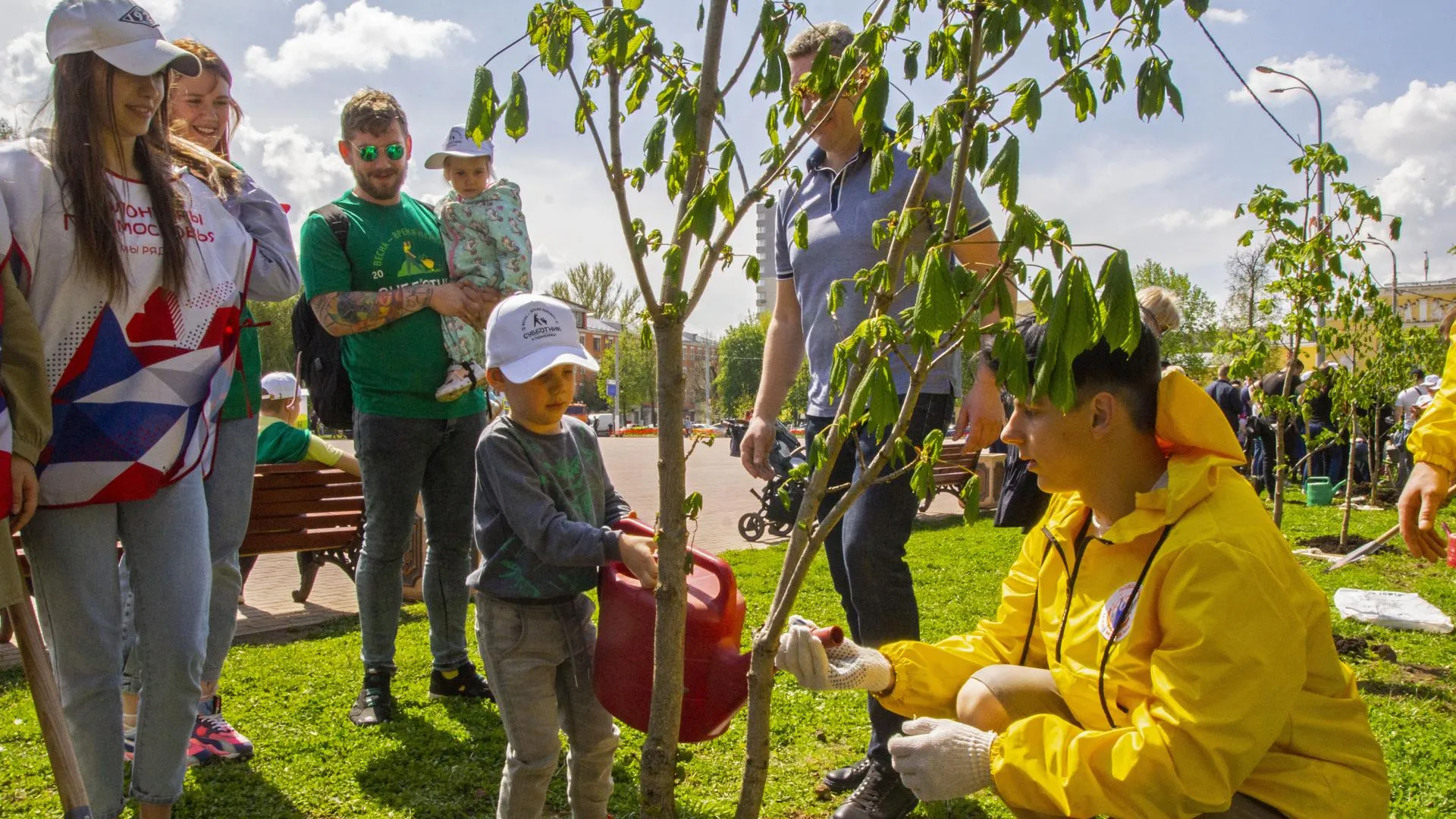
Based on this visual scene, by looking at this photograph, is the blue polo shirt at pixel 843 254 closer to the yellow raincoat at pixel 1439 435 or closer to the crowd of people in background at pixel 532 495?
the crowd of people in background at pixel 532 495

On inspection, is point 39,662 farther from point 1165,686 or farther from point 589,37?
point 1165,686

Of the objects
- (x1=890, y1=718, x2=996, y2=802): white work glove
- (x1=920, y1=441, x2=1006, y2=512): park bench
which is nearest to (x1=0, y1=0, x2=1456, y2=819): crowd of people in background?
(x1=890, y1=718, x2=996, y2=802): white work glove

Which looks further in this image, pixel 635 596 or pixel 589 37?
pixel 635 596

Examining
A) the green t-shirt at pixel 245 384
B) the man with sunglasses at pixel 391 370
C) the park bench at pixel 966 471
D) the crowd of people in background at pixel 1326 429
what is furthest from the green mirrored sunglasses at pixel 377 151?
the park bench at pixel 966 471

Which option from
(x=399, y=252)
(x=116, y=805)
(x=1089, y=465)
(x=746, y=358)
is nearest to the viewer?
(x=1089, y=465)

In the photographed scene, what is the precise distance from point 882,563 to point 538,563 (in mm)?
890

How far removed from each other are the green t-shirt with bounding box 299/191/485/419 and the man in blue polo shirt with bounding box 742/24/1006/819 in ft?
3.74

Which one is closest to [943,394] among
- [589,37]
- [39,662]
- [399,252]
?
[589,37]

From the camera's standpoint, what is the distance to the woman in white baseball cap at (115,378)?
2.21m

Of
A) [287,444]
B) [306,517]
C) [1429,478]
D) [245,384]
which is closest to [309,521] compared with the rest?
[306,517]

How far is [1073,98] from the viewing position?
1.72m

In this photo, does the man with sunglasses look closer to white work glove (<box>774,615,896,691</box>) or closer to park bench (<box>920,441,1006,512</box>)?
white work glove (<box>774,615,896,691</box>)

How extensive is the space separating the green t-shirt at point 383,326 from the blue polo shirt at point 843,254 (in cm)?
127

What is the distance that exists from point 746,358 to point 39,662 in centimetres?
7358
